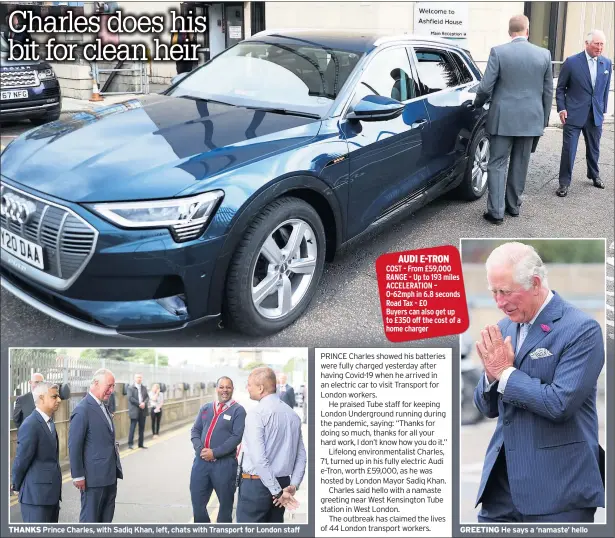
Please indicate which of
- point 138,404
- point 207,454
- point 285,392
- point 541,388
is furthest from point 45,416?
point 541,388

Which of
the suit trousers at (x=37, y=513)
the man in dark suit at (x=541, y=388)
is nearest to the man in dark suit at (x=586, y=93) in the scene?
the man in dark suit at (x=541, y=388)

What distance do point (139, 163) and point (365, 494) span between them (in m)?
1.59

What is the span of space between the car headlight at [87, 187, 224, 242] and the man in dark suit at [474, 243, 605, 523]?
42.4 inches

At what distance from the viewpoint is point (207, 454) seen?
9.53 feet

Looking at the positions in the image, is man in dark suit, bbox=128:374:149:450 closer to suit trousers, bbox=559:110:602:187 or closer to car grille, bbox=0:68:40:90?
car grille, bbox=0:68:40:90

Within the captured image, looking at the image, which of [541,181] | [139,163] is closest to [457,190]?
[541,181]

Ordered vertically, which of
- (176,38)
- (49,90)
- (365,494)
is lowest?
(365,494)

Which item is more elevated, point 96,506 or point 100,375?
point 100,375

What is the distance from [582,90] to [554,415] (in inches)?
151

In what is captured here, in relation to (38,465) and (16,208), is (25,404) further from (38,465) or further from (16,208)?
(16,208)

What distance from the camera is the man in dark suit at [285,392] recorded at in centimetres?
287

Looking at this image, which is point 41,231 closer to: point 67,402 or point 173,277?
point 173,277

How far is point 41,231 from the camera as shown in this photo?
2711 millimetres

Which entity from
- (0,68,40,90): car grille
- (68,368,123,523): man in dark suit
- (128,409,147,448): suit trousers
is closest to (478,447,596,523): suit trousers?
(128,409,147,448): suit trousers
